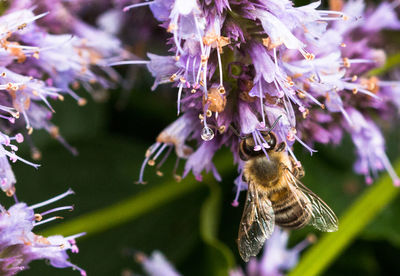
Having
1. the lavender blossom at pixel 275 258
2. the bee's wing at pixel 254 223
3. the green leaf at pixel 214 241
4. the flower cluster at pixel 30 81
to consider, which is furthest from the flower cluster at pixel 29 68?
the lavender blossom at pixel 275 258

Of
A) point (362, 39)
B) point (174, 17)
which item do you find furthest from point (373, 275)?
point (174, 17)

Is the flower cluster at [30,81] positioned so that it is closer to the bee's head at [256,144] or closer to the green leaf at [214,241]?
the bee's head at [256,144]

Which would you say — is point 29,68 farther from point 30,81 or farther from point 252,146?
point 252,146

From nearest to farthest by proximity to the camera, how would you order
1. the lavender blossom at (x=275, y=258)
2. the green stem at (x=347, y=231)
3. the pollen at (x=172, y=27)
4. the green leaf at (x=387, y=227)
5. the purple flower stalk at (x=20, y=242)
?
the pollen at (x=172, y=27) → the purple flower stalk at (x=20, y=242) → the green stem at (x=347, y=231) → the lavender blossom at (x=275, y=258) → the green leaf at (x=387, y=227)

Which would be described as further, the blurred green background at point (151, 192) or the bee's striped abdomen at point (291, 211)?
the blurred green background at point (151, 192)

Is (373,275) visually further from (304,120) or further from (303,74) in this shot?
(303,74)
